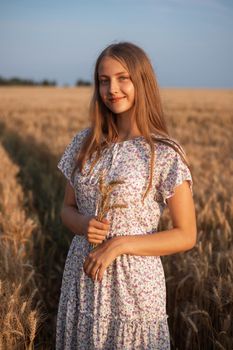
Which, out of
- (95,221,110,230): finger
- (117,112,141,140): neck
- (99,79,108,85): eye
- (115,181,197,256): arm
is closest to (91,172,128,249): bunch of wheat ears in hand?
(95,221,110,230): finger

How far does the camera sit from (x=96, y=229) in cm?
190

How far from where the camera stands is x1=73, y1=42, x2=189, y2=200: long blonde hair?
6.70 ft

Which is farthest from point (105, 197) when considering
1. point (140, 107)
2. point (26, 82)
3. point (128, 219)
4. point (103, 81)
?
point (26, 82)

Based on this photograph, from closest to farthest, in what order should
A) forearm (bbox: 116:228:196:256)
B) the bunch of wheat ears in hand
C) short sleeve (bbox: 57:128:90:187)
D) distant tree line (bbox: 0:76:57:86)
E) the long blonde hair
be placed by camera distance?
the bunch of wheat ears in hand, forearm (bbox: 116:228:196:256), the long blonde hair, short sleeve (bbox: 57:128:90:187), distant tree line (bbox: 0:76:57:86)

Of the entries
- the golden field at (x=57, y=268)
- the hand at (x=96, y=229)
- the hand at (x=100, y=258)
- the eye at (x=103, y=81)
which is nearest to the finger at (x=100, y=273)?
the hand at (x=100, y=258)

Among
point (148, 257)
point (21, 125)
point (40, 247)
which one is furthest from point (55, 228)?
point (21, 125)

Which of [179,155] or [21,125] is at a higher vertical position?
[21,125]

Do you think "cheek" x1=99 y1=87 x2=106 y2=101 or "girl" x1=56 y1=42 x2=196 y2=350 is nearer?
"girl" x1=56 y1=42 x2=196 y2=350

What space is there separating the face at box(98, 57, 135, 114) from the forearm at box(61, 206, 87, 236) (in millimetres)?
474

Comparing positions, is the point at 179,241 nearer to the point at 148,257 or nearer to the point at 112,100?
the point at 148,257

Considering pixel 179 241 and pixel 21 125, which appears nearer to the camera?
pixel 179 241

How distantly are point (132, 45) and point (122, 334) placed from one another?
120cm

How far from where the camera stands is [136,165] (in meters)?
2.04

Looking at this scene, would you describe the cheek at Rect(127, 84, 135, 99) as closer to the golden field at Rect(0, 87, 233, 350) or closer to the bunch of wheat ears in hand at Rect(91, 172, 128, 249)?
the bunch of wheat ears in hand at Rect(91, 172, 128, 249)
